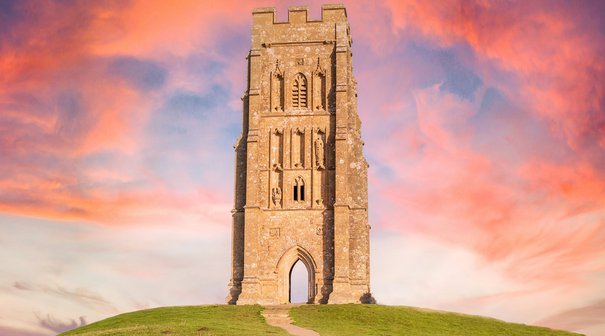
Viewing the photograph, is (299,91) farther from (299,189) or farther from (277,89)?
(299,189)

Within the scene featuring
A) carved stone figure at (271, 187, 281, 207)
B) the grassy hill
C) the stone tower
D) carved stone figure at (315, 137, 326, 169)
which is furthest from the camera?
carved stone figure at (315, 137, 326, 169)

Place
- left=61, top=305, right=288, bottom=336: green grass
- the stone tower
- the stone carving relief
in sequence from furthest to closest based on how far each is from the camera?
1. the stone carving relief
2. the stone tower
3. left=61, top=305, right=288, bottom=336: green grass

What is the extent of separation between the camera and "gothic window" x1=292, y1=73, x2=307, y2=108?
Result: 5972cm

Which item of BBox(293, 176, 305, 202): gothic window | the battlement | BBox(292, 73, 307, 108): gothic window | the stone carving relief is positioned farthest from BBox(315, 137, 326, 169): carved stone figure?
the battlement

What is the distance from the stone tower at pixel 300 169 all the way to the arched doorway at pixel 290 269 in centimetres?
7

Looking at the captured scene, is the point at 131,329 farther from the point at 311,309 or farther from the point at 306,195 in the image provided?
the point at 306,195

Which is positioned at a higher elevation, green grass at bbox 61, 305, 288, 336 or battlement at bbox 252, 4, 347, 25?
battlement at bbox 252, 4, 347, 25

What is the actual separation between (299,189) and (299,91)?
288 inches

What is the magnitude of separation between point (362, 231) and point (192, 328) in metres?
19.1

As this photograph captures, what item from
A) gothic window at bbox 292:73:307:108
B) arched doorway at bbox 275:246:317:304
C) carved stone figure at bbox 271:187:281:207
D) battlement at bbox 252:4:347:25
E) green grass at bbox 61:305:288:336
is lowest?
green grass at bbox 61:305:288:336

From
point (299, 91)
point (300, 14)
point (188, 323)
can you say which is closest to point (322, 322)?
point (188, 323)

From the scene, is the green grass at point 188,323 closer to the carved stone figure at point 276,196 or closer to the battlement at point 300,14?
the carved stone figure at point 276,196

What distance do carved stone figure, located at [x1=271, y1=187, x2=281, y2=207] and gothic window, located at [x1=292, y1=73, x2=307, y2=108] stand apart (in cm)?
636

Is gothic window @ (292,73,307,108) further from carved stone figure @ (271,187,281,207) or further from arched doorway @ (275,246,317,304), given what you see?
arched doorway @ (275,246,317,304)
